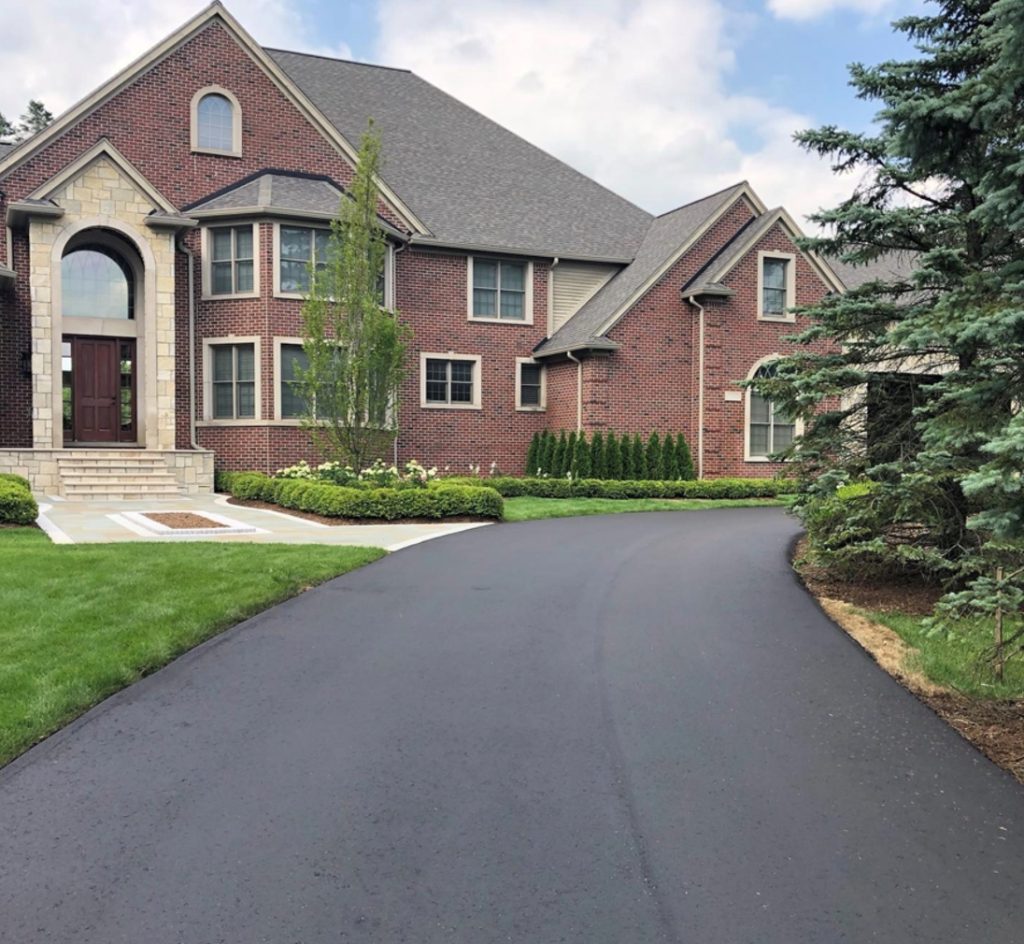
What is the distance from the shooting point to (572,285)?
24.6m

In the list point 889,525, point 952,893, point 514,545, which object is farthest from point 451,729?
point 514,545

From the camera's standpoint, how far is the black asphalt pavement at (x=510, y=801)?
2998 mm

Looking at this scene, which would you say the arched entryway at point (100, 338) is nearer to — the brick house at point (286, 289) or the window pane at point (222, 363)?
the brick house at point (286, 289)

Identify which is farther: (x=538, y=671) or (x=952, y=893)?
(x=538, y=671)

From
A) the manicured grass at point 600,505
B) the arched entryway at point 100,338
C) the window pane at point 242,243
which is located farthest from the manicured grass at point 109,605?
the window pane at point 242,243

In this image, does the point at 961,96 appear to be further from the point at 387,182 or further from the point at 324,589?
the point at 387,182

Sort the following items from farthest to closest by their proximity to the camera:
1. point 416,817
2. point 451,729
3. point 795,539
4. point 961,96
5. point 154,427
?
point 154,427 < point 795,539 < point 961,96 < point 451,729 < point 416,817

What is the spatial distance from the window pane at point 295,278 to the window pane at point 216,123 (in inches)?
144

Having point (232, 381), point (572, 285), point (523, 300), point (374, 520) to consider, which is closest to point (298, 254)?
point (232, 381)

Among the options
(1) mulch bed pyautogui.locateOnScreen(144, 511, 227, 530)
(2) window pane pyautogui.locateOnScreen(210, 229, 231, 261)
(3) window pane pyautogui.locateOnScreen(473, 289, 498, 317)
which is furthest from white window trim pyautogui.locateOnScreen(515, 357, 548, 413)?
(1) mulch bed pyautogui.locateOnScreen(144, 511, 227, 530)

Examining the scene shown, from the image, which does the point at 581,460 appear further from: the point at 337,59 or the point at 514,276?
the point at 337,59

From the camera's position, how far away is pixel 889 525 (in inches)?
347

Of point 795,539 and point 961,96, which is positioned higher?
point 961,96

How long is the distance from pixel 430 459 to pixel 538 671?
1710 cm
